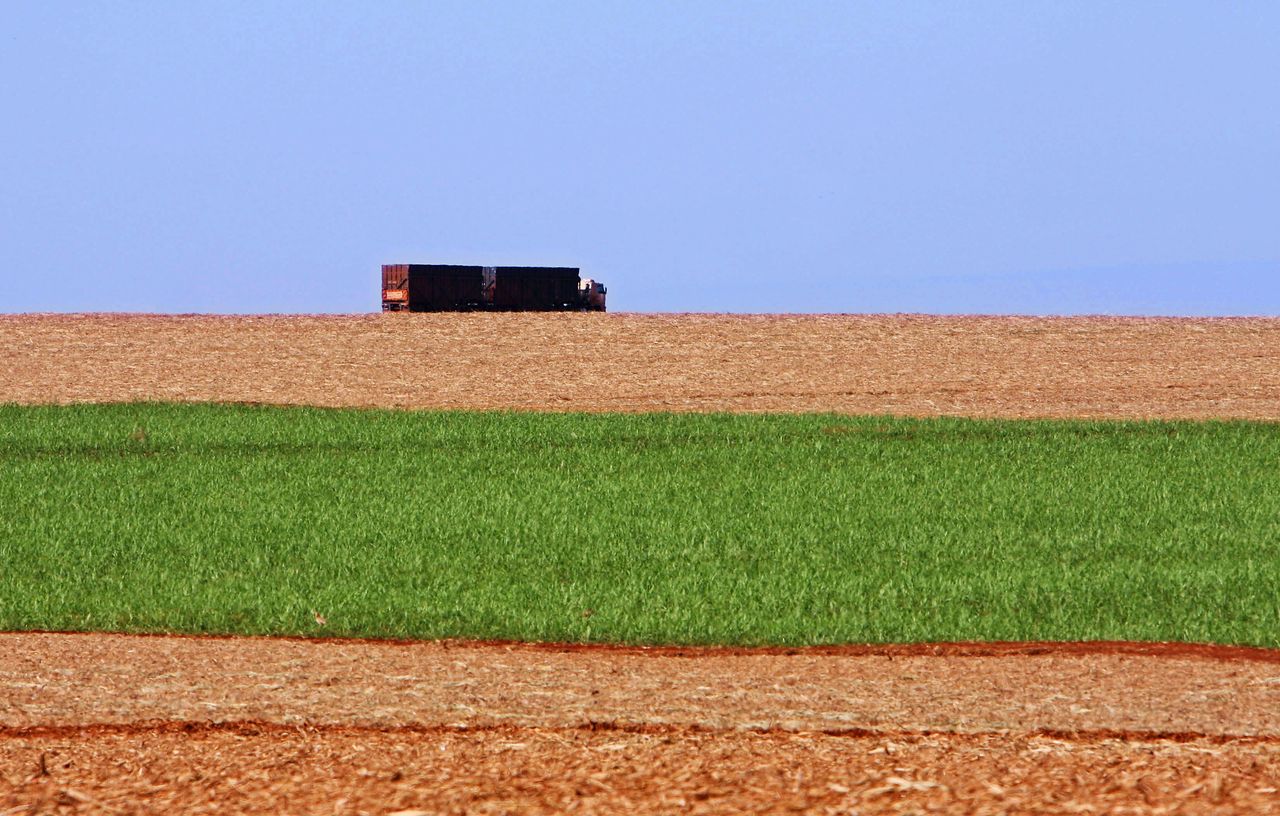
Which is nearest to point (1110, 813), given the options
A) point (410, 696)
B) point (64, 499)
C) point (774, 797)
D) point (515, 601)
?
point (774, 797)

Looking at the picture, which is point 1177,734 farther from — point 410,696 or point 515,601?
point 515,601

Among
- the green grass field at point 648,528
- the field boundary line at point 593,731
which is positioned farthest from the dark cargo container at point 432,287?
the field boundary line at point 593,731

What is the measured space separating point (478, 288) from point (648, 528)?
123 feet

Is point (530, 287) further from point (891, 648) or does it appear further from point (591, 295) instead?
point (891, 648)

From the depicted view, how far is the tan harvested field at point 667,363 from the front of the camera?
37781 millimetres

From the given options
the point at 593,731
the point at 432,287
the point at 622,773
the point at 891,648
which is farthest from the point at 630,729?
the point at 432,287

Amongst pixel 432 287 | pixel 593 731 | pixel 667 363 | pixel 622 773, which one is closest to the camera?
pixel 622 773

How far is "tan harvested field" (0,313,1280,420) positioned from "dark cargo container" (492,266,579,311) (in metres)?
1.87

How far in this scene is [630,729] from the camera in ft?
28.2

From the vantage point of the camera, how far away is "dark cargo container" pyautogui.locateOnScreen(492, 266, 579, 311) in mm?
54812

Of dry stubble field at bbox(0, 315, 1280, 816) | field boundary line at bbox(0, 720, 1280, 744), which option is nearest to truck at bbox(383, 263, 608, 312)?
dry stubble field at bbox(0, 315, 1280, 816)

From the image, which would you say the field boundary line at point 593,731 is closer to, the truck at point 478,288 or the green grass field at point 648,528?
the green grass field at point 648,528

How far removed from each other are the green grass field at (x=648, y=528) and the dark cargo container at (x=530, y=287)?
23.9 metres

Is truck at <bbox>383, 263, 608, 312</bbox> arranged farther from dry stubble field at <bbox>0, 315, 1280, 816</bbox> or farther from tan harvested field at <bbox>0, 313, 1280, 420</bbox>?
dry stubble field at <bbox>0, 315, 1280, 816</bbox>
